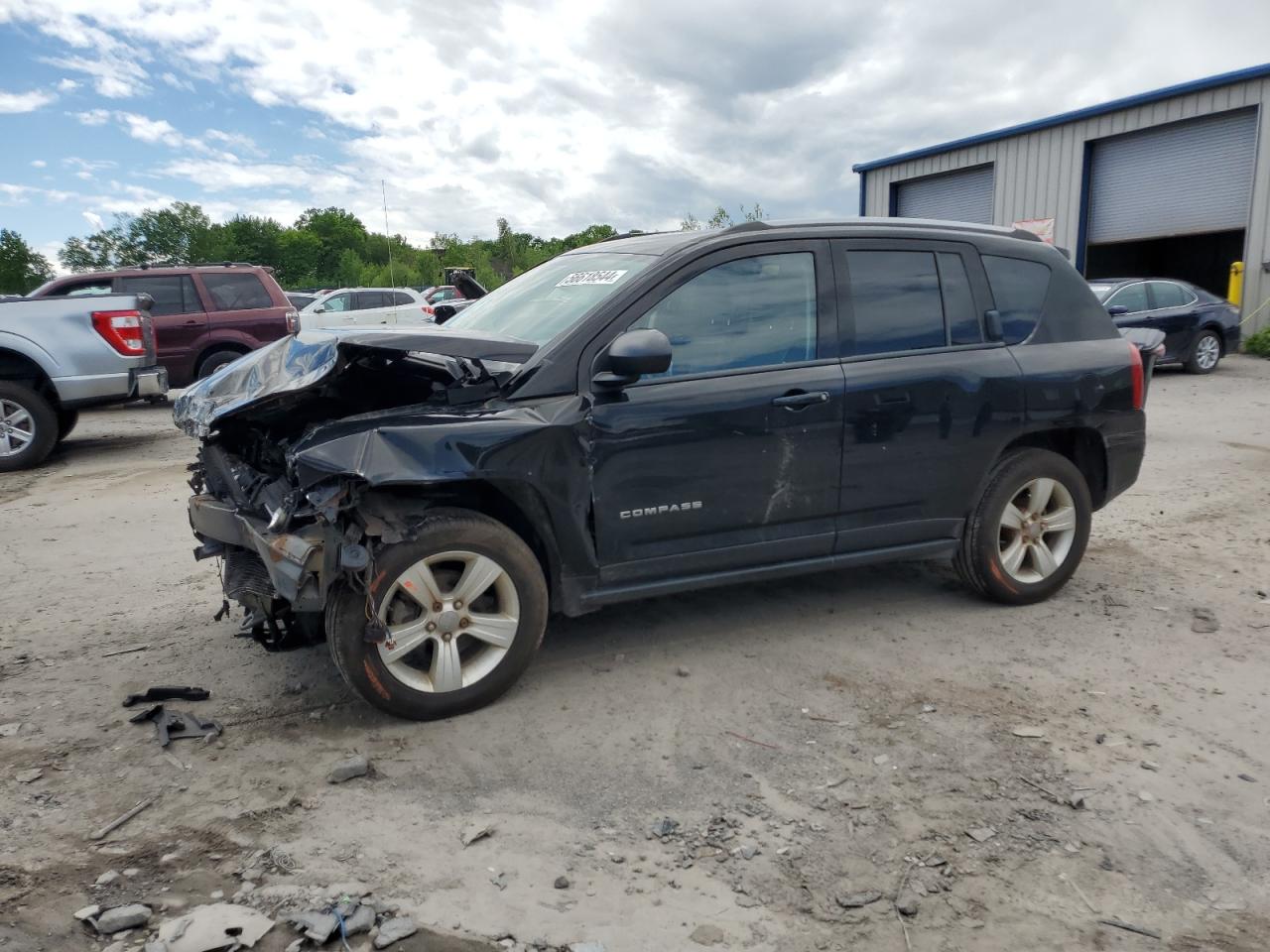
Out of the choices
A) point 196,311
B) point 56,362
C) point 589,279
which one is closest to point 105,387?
point 56,362

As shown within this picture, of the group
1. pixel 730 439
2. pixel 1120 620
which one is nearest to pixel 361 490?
pixel 730 439

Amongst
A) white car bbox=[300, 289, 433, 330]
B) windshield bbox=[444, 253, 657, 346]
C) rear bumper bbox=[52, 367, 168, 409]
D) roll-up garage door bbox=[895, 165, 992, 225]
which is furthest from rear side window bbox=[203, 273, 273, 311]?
roll-up garage door bbox=[895, 165, 992, 225]

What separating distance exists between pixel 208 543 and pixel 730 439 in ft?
7.68

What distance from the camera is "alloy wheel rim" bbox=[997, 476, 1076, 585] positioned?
465cm

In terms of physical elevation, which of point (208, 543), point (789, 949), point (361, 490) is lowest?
point (789, 949)

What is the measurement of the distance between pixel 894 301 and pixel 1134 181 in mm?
18117

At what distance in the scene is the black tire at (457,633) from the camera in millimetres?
3418

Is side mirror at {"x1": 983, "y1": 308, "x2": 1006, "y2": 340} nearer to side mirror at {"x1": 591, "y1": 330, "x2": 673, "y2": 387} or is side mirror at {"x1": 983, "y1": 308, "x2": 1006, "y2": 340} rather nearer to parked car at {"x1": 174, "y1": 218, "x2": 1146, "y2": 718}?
parked car at {"x1": 174, "y1": 218, "x2": 1146, "y2": 718}

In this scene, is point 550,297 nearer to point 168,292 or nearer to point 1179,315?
point 168,292

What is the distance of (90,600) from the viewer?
5.05 meters

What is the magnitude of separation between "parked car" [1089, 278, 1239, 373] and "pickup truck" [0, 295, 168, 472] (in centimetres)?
1281

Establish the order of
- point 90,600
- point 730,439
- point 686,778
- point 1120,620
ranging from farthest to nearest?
point 90,600
point 1120,620
point 730,439
point 686,778

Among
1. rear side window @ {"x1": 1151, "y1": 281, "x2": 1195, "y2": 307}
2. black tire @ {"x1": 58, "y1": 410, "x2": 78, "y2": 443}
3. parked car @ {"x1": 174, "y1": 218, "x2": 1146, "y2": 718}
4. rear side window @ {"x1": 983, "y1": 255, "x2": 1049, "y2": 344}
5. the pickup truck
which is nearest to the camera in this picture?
parked car @ {"x1": 174, "y1": 218, "x2": 1146, "y2": 718}

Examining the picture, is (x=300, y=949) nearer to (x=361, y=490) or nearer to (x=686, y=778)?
(x=686, y=778)
